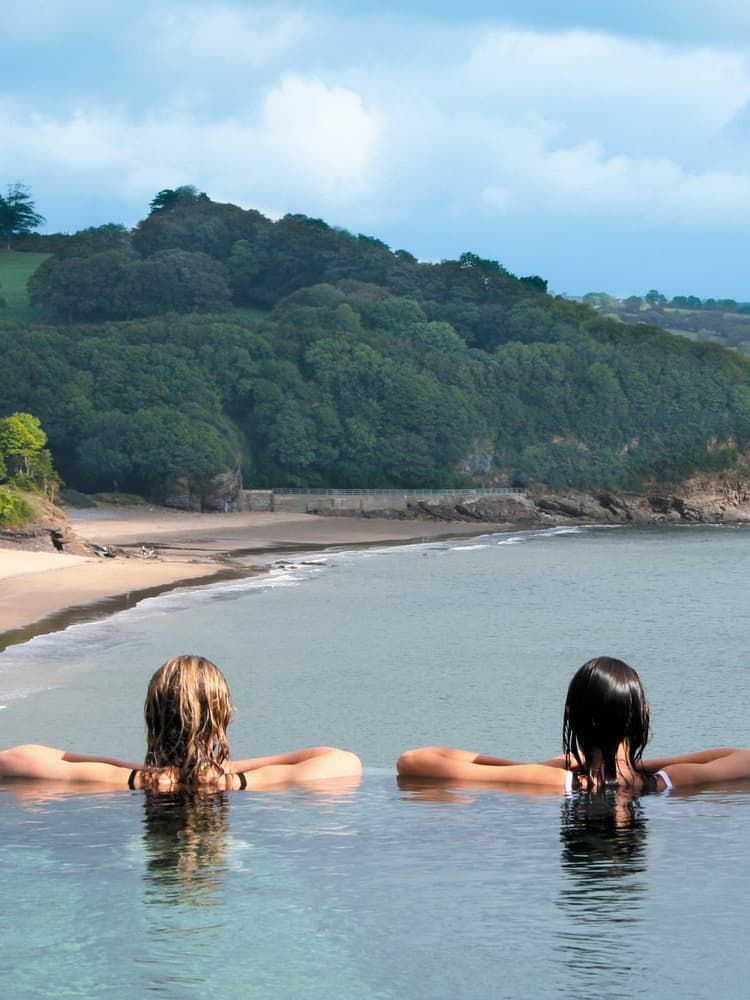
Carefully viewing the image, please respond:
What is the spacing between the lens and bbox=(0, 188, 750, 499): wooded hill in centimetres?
11731

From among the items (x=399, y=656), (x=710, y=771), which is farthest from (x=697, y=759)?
(x=399, y=656)

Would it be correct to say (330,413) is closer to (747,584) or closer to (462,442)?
(462,442)

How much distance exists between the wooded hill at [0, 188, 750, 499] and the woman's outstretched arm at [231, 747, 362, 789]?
99.4 metres

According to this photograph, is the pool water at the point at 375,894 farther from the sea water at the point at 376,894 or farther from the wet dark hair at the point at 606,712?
the wet dark hair at the point at 606,712

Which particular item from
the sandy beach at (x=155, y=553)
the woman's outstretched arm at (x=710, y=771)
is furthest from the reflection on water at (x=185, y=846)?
the sandy beach at (x=155, y=553)

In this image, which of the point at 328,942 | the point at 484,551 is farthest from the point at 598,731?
the point at 484,551

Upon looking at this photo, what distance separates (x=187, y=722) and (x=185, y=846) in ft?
3.09

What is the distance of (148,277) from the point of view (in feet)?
529

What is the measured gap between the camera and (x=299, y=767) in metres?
8.27

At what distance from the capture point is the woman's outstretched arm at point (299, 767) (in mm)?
8203

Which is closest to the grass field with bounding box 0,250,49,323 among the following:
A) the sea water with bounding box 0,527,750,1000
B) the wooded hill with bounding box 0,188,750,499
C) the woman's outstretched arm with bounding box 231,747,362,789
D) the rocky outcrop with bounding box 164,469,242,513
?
the wooded hill with bounding box 0,188,750,499

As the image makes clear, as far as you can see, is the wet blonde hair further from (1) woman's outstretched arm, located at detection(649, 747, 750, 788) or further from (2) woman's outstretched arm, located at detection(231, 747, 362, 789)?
(1) woman's outstretched arm, located at detection(649, 747, 750, 788)

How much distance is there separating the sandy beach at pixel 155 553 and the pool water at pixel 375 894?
23.2 m

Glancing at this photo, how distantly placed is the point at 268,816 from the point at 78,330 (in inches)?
5214
